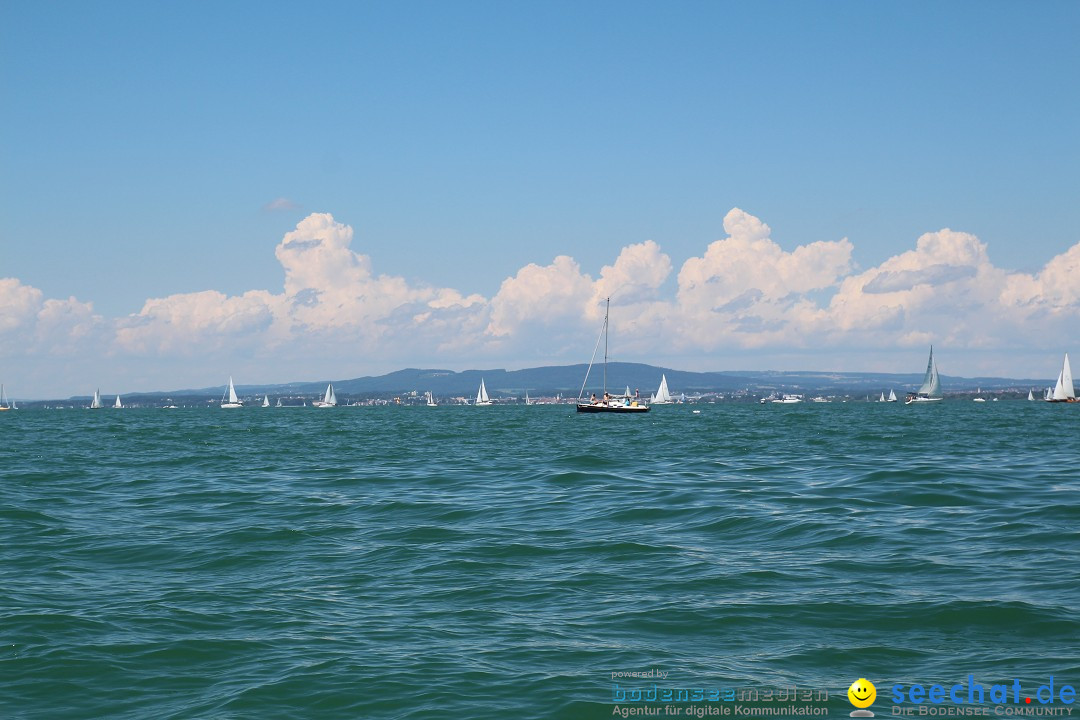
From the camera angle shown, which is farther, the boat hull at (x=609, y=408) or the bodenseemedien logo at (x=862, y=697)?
the boat hull at (x=609, y=408)

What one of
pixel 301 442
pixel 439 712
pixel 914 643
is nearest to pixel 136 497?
pixel 439 712

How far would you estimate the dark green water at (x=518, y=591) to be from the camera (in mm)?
10805

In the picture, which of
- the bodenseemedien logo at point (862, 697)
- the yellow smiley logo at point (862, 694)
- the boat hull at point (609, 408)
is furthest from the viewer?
the boat hull at point (609, 408)

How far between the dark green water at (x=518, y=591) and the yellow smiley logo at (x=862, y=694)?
13.1 inches

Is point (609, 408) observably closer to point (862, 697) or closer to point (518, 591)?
point (518, 591)

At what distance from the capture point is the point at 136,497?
2903 cm

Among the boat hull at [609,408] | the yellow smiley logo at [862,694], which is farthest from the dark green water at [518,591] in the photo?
the boat hull at [609,408]

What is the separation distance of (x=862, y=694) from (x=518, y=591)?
6640 mm

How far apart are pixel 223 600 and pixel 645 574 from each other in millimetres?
7136

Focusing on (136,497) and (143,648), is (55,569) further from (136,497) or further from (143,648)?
(136,497)

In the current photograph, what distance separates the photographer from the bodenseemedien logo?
377 inches

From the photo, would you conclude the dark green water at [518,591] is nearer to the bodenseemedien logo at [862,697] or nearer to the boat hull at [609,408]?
the bodenseemedien logo at [862,697]

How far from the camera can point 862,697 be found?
32.3 ft

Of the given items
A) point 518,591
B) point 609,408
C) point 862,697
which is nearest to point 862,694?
point 862,697
